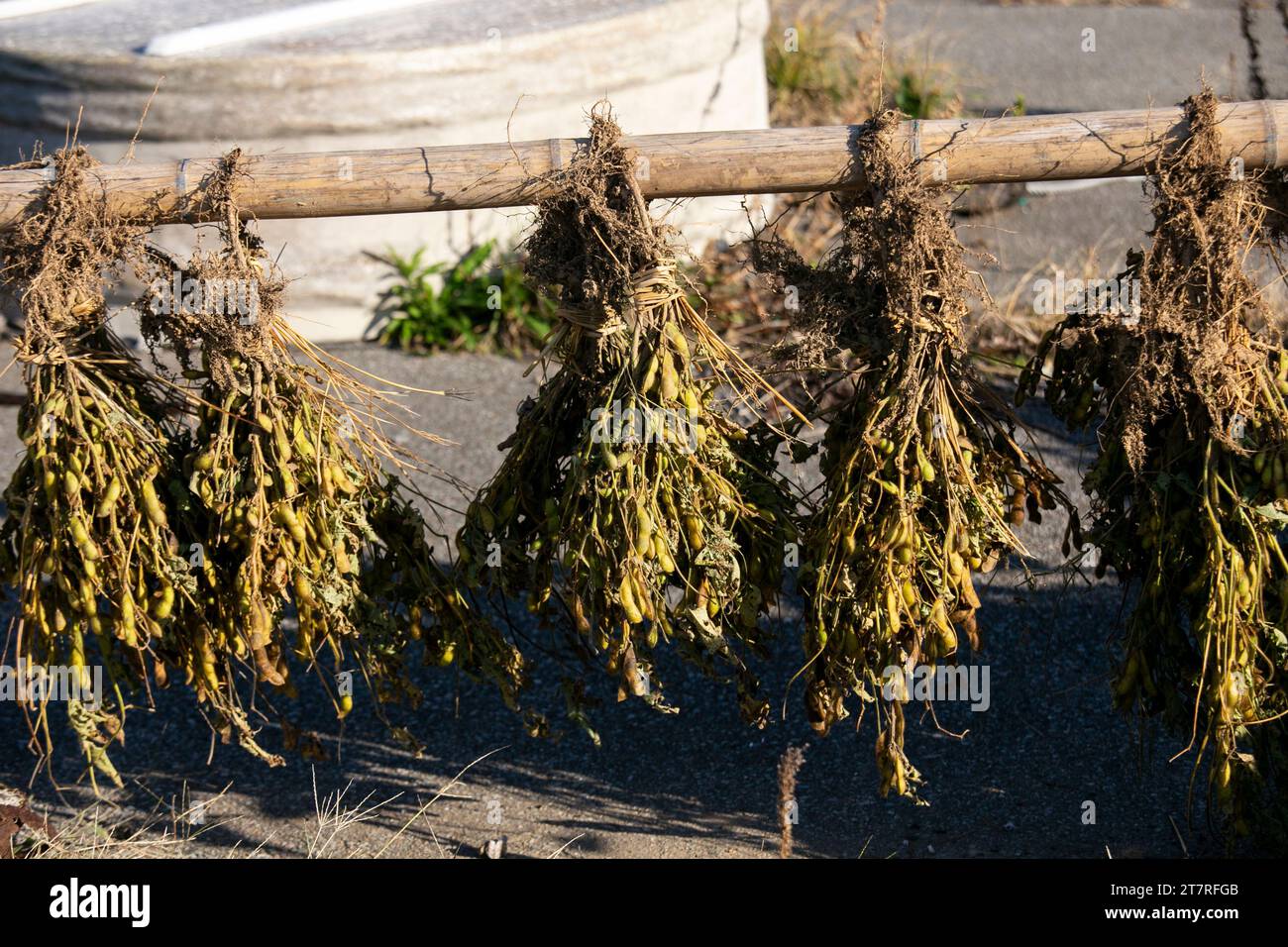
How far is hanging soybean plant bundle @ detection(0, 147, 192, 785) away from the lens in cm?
285

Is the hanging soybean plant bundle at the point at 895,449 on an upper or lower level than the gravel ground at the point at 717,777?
upper

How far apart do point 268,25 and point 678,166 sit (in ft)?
15.8

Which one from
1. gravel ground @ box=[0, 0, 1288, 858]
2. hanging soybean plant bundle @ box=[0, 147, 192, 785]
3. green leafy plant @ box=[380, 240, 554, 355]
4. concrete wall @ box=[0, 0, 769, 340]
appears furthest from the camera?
green leafy plant @ box=[380, 240, 554, 355]

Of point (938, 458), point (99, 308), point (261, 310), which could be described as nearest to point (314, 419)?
point (261, 310)

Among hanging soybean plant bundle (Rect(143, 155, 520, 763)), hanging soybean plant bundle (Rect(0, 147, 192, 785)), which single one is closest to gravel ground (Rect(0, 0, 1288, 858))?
hanging soybean plant bundle (Rect(143, 155, 520, 763))

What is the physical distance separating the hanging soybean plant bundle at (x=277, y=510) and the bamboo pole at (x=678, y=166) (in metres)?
0.14

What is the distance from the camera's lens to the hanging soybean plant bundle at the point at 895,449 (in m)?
2.88

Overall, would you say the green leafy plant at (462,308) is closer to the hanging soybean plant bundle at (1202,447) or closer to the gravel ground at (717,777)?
the gravel ground at (717,777)

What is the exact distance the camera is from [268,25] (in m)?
6.93

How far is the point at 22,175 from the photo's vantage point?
292 centimetres

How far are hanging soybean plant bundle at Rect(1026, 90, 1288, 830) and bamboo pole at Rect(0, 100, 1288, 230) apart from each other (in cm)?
13

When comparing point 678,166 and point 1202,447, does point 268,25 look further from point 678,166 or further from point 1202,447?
point 1202,447

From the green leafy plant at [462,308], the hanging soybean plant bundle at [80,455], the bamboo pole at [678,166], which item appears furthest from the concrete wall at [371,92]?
the hanging soybean plant bundle at [80,455]

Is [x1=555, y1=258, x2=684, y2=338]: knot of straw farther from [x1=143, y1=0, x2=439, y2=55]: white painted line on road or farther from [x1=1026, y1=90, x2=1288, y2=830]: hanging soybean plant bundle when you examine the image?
[x1=143, y1=0, x2=439, y2=55]: white painted line on road
